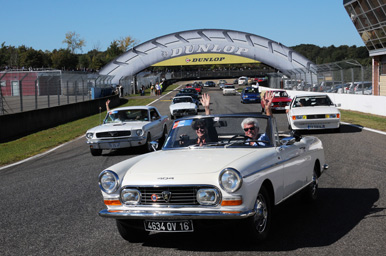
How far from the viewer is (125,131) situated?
14422 mm

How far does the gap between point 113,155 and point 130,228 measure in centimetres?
911

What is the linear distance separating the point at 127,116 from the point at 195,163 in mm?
10472

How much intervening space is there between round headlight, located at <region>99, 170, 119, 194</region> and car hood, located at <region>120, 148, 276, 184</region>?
109 millimetres

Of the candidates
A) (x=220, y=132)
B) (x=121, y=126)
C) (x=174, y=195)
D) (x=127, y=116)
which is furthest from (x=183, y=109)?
(x=174, y=195)

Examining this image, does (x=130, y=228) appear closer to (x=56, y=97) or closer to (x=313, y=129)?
(x=313, y=129)

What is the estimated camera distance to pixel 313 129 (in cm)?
1802

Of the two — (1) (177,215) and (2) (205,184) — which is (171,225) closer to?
(1) (177,215)

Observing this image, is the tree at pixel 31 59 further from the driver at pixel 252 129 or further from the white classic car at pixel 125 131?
the driver at pixel 252 129

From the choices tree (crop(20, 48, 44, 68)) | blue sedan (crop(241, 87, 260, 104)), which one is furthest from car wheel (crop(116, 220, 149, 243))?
tree (crop(20, 48, 44, 68))

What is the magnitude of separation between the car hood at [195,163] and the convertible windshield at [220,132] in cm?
29

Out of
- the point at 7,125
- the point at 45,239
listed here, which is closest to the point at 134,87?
the point at 7,125

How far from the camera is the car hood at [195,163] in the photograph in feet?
17.5

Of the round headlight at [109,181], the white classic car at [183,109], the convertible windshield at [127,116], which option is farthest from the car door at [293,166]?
the white classic car at [183,109]

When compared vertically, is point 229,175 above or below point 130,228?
above
